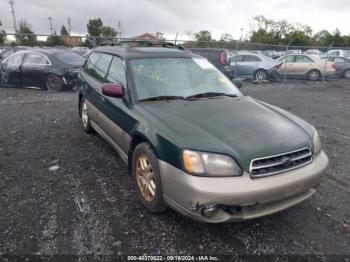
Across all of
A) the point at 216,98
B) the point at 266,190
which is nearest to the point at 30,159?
the point at 216,98

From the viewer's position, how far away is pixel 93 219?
3064 millimetres

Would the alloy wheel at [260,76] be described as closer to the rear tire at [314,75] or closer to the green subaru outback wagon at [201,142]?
the rear tire at [314,75]

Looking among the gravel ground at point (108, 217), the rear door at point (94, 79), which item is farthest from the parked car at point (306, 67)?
the rear door at point (94, 79)

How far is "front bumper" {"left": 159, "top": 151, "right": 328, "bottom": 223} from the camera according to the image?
245 cm

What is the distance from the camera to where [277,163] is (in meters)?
2.64

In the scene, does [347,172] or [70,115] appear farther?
[70,115]

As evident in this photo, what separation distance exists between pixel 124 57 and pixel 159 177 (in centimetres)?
188

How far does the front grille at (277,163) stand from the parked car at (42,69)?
29.1ft

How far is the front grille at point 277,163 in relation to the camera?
2.56 metres

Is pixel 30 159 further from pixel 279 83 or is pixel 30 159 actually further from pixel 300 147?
pixel 279 83

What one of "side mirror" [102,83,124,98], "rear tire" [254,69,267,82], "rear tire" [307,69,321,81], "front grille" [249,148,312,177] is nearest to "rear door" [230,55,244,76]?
"rear tire" [254,69,267,82]

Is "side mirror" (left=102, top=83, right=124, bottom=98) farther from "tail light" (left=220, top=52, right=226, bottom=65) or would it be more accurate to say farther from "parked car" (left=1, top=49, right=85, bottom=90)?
"tail light" (left=220, top=52, right=226, bottom=65)

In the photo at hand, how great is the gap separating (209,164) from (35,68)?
9.77 meters

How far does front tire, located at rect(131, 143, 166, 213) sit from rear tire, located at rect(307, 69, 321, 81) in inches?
592
